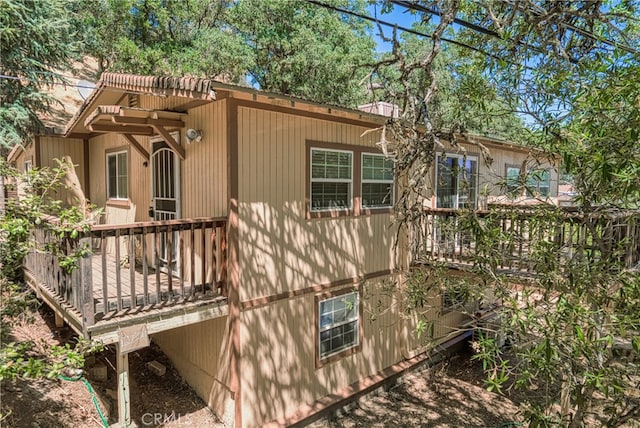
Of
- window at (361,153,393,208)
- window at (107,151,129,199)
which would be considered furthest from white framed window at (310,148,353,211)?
window at (107,151,129,199)

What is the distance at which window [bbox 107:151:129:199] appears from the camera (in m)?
8.38

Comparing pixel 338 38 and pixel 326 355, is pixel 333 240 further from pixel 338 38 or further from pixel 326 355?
pixel 338 38

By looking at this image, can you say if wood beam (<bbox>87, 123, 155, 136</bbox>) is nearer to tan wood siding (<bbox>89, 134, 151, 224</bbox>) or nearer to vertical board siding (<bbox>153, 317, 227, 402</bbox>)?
tan wood siding (<bbox>89, 134, 151, 224</bbox>)

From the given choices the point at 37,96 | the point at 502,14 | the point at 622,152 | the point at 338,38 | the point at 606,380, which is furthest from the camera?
the point at 338,38

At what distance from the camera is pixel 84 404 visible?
5.80 metres

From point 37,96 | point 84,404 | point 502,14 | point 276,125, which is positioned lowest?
point 84,404

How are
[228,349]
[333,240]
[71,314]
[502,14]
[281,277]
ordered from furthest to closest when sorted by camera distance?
1. [333,240]
2. [281,277]
3. [228,349]
4. [502,14]
5. [71,314]

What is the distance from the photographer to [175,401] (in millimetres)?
6137

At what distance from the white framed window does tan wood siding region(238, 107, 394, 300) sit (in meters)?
0.22

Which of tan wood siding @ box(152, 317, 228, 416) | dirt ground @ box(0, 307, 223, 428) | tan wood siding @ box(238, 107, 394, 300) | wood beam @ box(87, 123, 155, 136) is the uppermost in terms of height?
wood beam @ box(87, 123, 155, 136)

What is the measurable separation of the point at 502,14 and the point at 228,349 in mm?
5844

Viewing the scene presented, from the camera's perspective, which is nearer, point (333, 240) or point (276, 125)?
point (276, 125)

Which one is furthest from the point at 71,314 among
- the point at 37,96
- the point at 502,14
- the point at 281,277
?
the point at 37,96

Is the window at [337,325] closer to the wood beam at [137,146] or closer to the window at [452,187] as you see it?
the window at [452,187]
